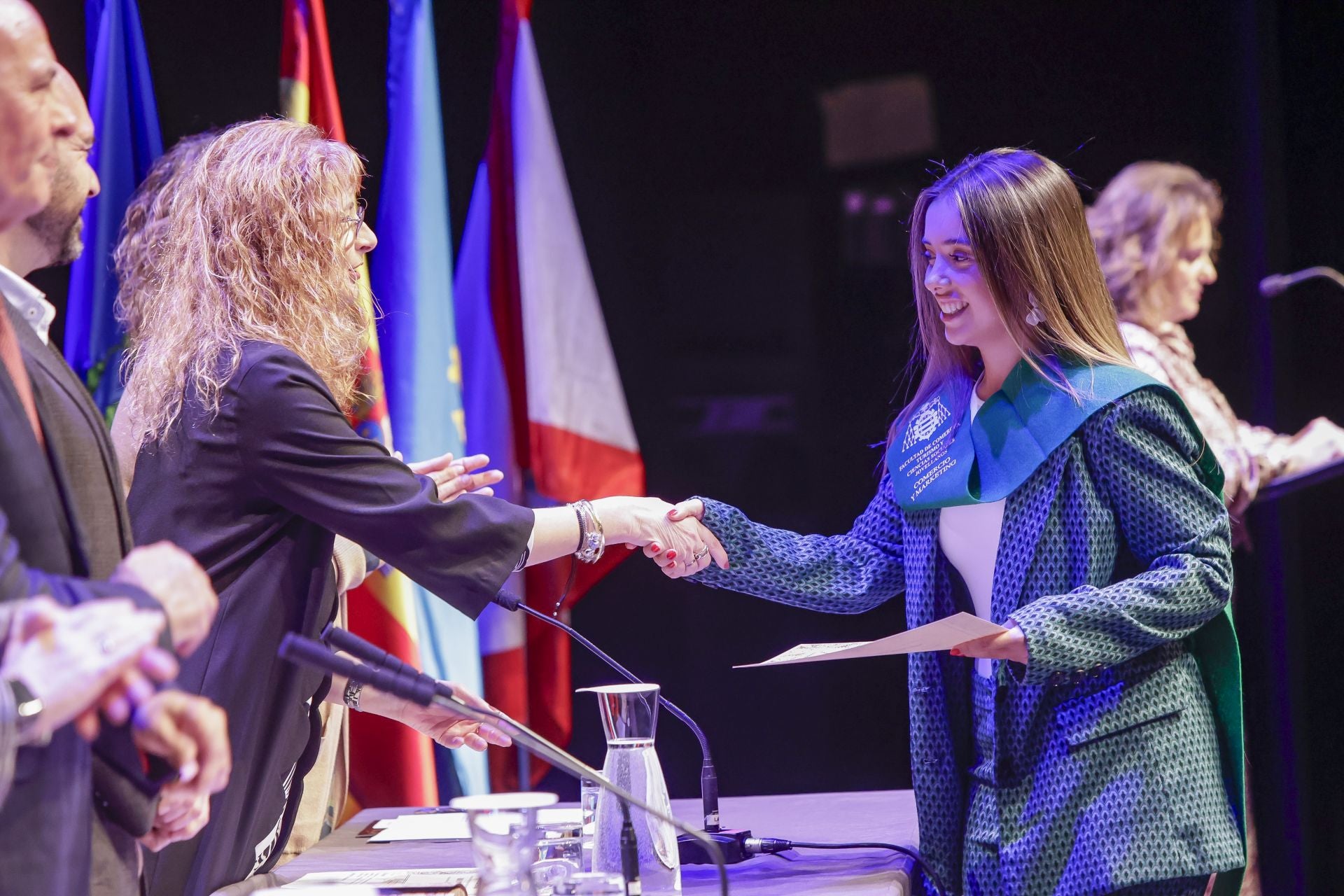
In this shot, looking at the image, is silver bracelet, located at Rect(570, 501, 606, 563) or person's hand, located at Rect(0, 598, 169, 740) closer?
person's hand, located at Rect(0, 598, 169, 740)

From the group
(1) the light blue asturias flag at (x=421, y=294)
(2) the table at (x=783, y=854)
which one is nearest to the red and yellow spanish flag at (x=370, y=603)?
(1) the light blue asturias flag at (x=421, y=294)

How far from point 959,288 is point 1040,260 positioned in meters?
0.13

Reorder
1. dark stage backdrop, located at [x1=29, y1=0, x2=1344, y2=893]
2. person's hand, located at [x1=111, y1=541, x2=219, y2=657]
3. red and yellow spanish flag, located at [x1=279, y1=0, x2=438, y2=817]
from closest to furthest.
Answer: person's hand, located at [x1=111, y1=541, x2=219, y2=657], red and yellow spanish flag, located at [x1=279, y1=0, x2=438, y2=817], dark stage backdrop, located at [x1=29, y1=0, x2=1344, y2=893]

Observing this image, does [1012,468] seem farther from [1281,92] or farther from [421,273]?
[1281,92]

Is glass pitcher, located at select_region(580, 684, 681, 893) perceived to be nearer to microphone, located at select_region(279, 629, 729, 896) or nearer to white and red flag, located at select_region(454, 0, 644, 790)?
microphone, located at select_region(279, 629, 729, 896)

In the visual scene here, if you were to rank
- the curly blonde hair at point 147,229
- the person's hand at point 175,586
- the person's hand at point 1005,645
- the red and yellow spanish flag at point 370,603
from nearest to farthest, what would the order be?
the person's hand at point 175,586 → the person's hand at point 1005,645 → the curly blonde hair at point 147,229 → the red and yellow spanish flag at point 370,603

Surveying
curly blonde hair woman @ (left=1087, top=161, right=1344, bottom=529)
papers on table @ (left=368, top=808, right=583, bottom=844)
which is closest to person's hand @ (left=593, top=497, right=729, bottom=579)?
papers on table @ (left=368, top=808, right=583, bottom=844)

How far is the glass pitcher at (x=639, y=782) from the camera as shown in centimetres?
142

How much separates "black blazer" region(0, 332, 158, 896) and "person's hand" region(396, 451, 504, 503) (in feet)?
2.82

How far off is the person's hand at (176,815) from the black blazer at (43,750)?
86 millimetres

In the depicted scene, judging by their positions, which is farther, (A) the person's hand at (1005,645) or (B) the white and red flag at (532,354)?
(B) the white and red flag at (532,354)

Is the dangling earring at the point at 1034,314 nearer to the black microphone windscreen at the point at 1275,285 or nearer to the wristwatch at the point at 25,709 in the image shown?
the wristwatch at the point at 25,709

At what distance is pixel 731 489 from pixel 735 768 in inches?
30.0

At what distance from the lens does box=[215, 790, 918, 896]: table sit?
1.56 metres
